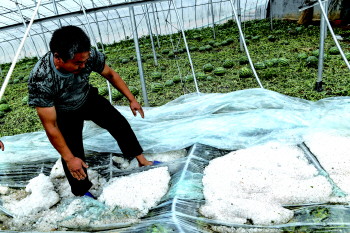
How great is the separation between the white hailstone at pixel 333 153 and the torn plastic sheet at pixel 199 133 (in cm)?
11

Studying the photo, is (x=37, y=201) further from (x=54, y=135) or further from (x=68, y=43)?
(x=68, y=43)

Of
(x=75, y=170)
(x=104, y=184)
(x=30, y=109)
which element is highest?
(x=75, y=170)

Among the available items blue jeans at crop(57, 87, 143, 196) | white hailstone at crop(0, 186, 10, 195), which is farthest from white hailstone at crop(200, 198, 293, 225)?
white hailstone at crop(0, 186, 10, 195)

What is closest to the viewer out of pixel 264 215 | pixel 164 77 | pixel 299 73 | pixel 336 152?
pixel 264 215

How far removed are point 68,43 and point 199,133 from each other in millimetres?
1687

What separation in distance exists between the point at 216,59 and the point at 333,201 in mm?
7254

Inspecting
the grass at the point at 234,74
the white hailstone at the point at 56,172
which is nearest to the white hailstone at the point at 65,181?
the white hailstone at the point at 56,172

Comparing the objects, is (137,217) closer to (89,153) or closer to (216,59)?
(89,153)

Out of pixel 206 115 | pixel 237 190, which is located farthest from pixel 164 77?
pixel 237 190

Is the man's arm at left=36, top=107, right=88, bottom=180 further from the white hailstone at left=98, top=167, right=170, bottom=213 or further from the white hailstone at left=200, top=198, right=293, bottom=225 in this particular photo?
the white hailstone at left=200, top=198, right=293, bottom=225

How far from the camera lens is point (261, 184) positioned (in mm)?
2312

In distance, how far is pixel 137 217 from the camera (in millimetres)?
2170

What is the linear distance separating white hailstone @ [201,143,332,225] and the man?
0.83 metres

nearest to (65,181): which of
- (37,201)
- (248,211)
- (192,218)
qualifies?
(37,201)
